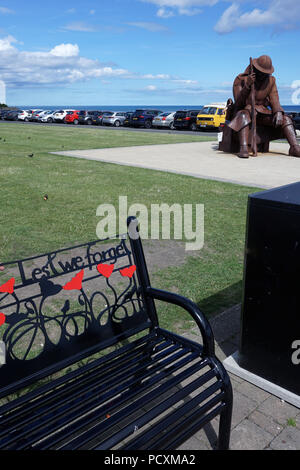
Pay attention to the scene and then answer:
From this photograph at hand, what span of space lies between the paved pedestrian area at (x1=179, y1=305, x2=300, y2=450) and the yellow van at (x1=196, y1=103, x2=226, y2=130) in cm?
2921

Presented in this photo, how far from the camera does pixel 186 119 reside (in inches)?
1298

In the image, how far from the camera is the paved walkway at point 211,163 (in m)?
10.9

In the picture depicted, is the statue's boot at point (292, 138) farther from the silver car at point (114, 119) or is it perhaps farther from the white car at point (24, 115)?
the white car at point (24, 115)

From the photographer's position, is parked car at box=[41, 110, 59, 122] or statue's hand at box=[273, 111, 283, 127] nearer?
statue's hand at box=[273, 111, 283, 127]

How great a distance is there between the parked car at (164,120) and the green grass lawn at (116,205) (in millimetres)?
22374

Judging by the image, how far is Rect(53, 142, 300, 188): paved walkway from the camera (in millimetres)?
10930

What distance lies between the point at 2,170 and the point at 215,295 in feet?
31.1

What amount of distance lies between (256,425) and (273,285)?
2.88 feet

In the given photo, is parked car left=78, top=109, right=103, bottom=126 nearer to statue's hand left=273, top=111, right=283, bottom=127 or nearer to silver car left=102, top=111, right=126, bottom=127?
silver car left=102, top=111, right=126, bottom=127

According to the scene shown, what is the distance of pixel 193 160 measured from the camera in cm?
1474

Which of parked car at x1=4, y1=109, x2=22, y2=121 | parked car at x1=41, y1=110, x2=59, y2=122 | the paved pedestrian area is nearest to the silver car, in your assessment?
parked car at x1=41, y1=110, x2=59, y2=122

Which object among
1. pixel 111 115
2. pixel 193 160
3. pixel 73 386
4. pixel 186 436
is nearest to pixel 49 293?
pixel 73 386

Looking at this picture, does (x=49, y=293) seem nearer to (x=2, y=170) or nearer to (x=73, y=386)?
(x=73, y=386)
